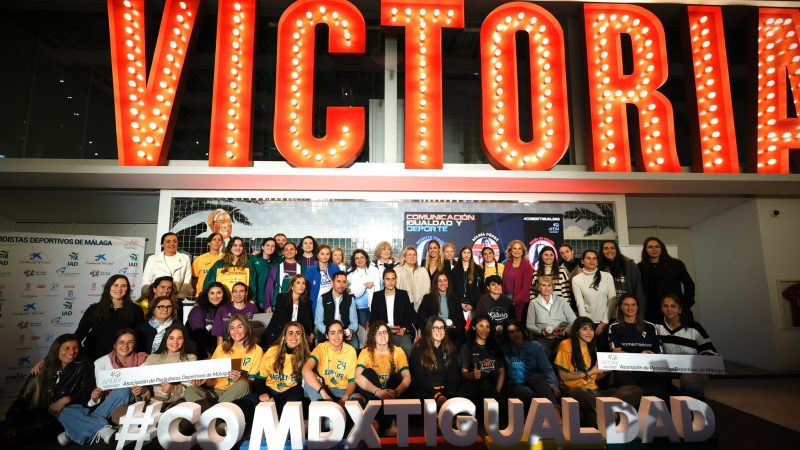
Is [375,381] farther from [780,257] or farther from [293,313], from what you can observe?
[780,257]

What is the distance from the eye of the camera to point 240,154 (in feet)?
19.6

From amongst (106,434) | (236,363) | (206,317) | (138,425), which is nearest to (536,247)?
(236,363)

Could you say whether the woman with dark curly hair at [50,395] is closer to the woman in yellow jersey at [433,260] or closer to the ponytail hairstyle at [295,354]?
the ponytail hairstyle at [295,354]

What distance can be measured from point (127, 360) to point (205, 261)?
182 centimetres

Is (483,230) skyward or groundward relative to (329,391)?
skyward

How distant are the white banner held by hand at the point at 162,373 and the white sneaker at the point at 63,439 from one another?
18.5 inches

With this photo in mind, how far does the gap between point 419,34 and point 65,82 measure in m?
6.50

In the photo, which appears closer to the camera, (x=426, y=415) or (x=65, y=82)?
(x=426, y=415)

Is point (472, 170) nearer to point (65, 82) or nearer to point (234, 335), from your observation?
point (234, 335)

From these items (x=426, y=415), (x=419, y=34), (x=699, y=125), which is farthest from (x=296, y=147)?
(x=699, y=125)

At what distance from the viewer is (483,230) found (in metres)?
6.59

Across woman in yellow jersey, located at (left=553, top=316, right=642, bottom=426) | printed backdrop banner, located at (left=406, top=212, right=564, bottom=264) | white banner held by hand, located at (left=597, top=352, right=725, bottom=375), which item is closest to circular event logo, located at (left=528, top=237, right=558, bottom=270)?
printed backdrop banner, located at (left=406, top=212, right=564, bottom=264)

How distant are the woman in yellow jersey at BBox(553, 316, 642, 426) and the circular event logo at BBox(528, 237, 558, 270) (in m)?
1.95

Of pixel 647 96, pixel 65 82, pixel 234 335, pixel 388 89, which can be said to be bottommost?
pixel 234 335
